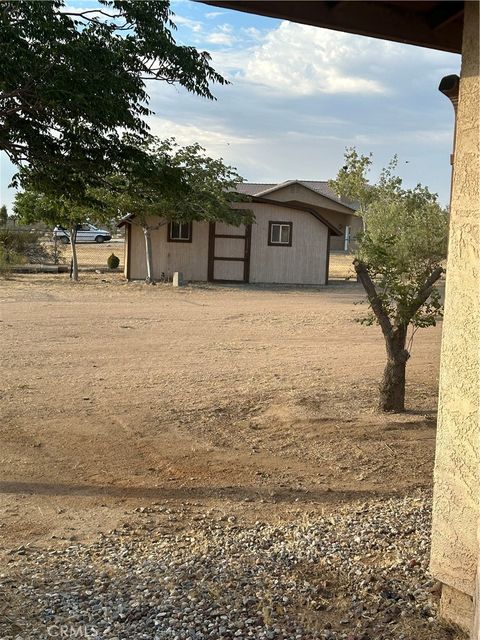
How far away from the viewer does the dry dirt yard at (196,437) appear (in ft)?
18.2

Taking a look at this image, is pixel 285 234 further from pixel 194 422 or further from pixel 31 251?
pixel 194 422

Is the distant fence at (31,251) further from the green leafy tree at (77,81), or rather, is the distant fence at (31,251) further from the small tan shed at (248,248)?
the green leafy tree at (77,81)

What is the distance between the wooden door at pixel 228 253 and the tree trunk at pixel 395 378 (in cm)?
1922

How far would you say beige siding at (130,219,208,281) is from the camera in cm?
2759

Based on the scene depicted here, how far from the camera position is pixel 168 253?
27.7 m

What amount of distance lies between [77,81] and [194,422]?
3911 mm

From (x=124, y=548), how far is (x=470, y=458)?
100 inches

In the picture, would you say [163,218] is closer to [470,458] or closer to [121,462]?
[121,462]

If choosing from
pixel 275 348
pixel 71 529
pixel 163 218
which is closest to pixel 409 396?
pixel 275 348

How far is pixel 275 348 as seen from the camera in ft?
43.8

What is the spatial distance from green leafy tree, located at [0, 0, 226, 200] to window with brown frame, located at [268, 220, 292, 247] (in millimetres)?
20278

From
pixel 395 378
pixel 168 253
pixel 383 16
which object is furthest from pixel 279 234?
pixel 383 16

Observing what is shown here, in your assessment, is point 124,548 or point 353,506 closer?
point 124,548

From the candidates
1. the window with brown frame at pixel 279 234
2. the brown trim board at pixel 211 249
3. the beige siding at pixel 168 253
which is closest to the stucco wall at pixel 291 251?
the window with brown frame at pixel 279 234
